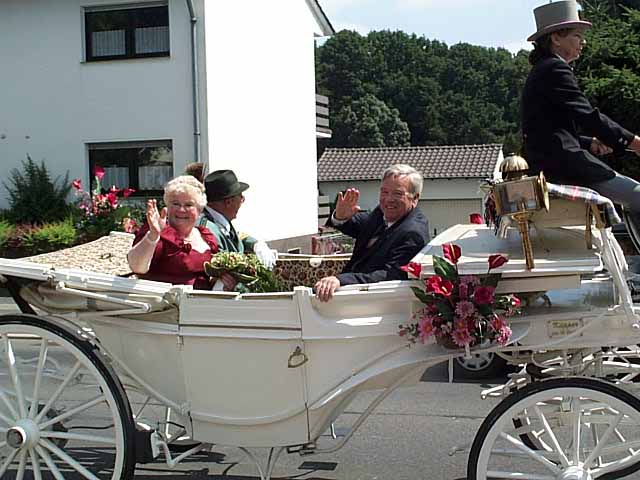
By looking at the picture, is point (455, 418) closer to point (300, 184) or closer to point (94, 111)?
point (94, 111)

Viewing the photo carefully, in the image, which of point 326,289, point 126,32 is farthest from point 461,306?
point 126,32

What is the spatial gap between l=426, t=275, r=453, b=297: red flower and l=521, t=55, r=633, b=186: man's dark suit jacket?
936 millimetres

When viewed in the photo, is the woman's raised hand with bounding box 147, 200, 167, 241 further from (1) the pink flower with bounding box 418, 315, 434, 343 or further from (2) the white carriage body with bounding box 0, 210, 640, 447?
(1) the pink flower with bounding box 418, 315, 434, 343

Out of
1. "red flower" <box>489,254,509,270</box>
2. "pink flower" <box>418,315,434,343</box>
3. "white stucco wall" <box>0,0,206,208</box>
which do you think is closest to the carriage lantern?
"red flower" <box>489,254,509,270</box>

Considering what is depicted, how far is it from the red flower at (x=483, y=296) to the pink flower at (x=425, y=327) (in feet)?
0.64

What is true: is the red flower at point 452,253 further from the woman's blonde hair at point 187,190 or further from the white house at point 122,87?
the white house at point 122,87

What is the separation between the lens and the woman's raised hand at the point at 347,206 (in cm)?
468

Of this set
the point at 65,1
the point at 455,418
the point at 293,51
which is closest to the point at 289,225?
the point at 293,51

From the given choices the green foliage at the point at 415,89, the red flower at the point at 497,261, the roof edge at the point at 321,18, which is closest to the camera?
the red flower at the point at 497,261

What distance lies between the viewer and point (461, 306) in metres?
3.26

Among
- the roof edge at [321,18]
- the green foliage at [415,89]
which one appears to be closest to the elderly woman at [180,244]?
the roof edge at [321,18]

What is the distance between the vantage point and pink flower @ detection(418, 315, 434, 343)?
3312 mm

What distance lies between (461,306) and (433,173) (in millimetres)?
32248

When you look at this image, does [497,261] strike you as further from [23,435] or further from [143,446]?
[23,435]
